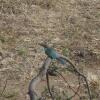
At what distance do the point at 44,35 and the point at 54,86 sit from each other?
4.02 ft

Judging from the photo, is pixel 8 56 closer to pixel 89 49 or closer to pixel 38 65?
pixel 38 65

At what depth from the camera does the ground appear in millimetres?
3977

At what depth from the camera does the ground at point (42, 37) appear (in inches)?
157

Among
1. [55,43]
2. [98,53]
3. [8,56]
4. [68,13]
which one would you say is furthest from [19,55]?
[68,13]

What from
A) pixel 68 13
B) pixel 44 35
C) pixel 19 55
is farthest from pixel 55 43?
pixel 68 13

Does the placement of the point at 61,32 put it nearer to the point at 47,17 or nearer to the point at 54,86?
the point at 47,17

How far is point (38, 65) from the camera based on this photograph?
13.8 feet

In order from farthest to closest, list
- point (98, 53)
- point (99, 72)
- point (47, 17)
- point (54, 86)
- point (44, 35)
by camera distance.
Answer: point (47, 17)
point (44, 35)
point (98, 53)
point (99, 72)
point (54, 86)

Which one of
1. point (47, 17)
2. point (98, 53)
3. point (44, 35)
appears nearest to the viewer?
point (98, 53)

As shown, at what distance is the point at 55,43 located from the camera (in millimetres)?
4805

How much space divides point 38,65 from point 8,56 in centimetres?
36

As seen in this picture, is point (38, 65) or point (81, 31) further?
point (81, 31)

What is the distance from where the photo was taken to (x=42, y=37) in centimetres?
491

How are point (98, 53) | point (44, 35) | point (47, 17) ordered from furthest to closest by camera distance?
point (47, 17) → point (44, 35) → point (98, 53)
